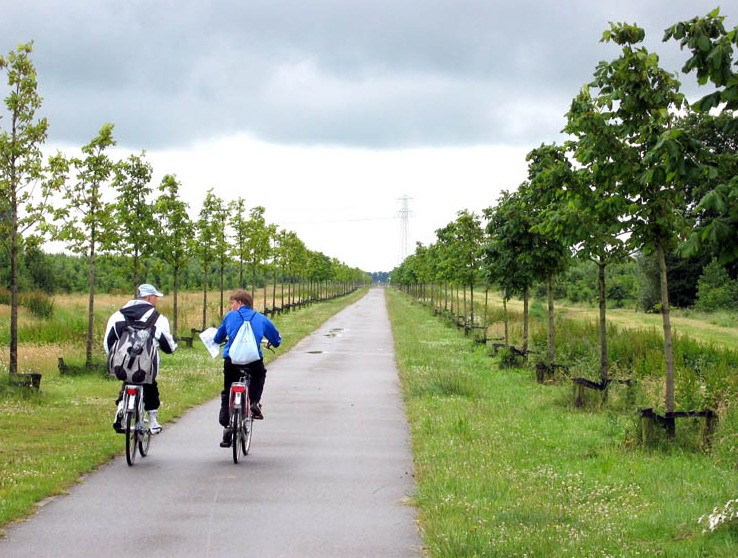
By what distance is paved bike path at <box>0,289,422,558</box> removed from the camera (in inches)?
245

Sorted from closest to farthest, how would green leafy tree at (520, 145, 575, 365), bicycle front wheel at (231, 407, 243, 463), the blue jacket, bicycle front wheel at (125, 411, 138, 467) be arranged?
bicycle front wheel at (125, 411, 138, 467)
bicycle front wheel at (231, 407, 243, 463)
the blue jacket
green leafy tree at (520, 145, 575, 365)

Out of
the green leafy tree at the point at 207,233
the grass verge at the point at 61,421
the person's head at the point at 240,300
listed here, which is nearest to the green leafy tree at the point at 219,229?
the green leafy tree at the point at 207,233

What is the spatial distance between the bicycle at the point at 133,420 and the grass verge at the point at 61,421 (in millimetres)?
414

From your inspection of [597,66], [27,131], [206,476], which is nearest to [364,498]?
[206,476]

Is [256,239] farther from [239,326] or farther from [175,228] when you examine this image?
[239,326]

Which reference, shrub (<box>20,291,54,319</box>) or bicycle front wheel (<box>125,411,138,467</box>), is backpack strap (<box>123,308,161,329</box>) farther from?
shrub (<box>20,291,54,319</box>)

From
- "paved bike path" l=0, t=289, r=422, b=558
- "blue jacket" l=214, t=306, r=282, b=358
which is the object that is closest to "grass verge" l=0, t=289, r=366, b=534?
"paved bike path" l=0, t=289, r=422, b=558

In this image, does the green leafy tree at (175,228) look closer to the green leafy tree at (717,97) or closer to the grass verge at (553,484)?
the grass verge at (553,484)

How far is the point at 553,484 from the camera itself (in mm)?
8172

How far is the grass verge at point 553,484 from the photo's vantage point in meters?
6.14

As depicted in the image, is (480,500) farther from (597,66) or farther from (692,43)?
(597,66)

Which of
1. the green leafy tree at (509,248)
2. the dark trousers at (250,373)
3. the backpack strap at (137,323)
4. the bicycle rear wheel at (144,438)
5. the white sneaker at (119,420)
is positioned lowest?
the bicycle rear wheel at (144,438)

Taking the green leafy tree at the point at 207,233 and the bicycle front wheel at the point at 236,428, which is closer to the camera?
the bicycle front wheel at the point at 236,428

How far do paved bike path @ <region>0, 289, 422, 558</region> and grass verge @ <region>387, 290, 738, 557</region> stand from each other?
0.42 m
